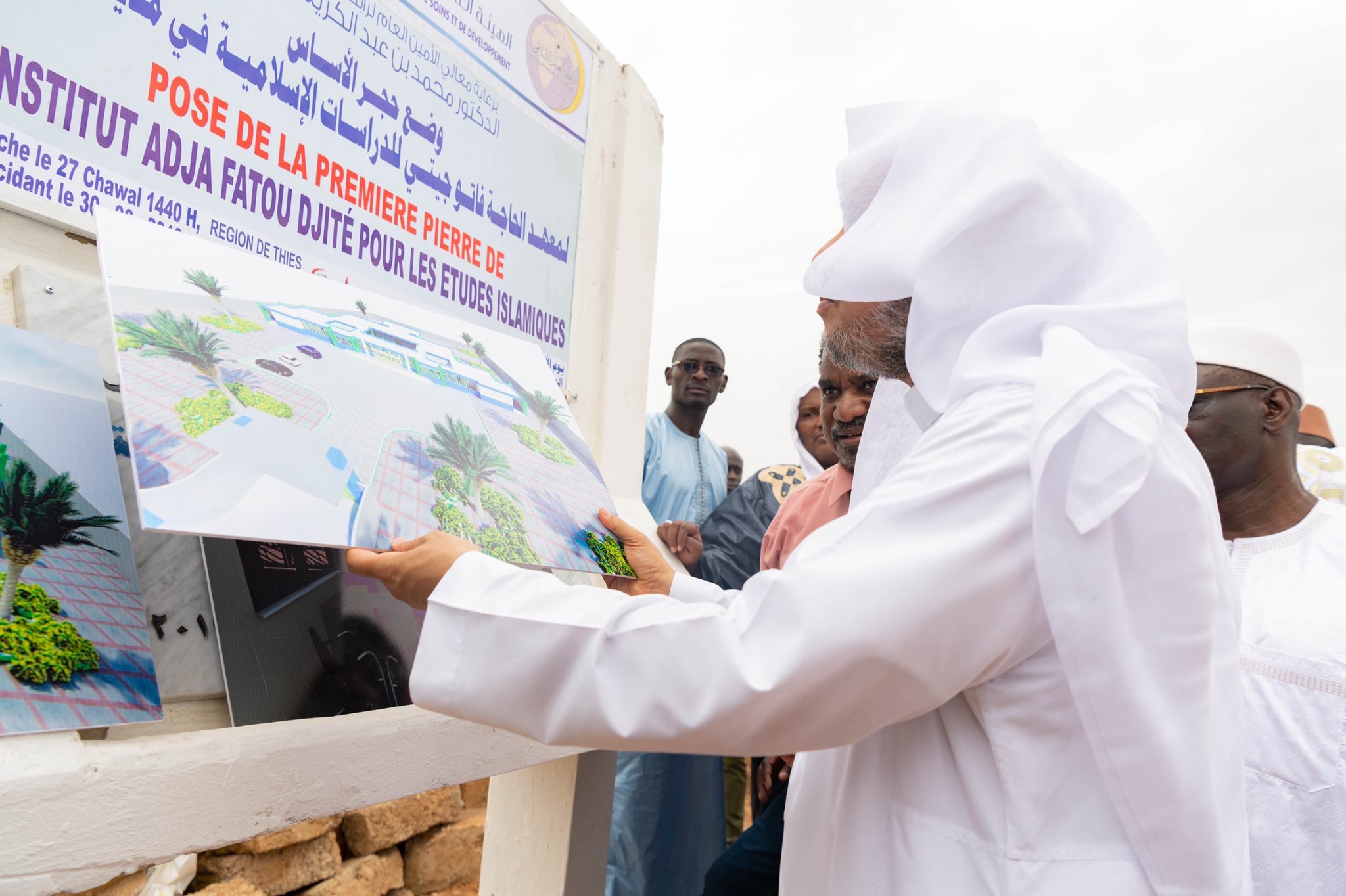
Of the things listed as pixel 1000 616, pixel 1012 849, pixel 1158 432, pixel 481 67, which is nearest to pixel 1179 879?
pixel 1012 849

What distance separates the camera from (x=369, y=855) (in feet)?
12.3

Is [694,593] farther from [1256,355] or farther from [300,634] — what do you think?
[1256,355]

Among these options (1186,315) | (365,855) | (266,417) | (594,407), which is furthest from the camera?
(365,855)

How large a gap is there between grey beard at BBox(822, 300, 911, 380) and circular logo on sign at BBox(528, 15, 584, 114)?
147 cm

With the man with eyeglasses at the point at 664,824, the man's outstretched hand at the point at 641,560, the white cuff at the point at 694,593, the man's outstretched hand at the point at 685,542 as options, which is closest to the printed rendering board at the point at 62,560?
the man's outstretched hand at the point at 641,560

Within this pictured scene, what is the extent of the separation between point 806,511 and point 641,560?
1173 mm

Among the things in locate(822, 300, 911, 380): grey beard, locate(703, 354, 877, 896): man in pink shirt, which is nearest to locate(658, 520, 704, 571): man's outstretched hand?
locate(703, 354, 877, 896): man in pink shirt

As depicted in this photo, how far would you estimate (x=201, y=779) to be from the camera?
1260mm

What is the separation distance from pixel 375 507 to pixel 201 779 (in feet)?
1.59

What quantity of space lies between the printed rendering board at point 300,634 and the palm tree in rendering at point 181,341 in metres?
0.37

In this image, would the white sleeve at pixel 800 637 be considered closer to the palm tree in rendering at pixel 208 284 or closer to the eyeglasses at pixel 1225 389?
the palm tree in rendering at pixel 208 284

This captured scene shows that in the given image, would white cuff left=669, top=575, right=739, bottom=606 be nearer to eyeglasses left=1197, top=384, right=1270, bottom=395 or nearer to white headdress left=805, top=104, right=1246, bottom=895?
white headdress left=805, top=104, right=1246, bottom=895

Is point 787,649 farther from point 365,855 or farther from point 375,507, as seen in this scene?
point 365,855

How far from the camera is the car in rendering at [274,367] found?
1.31 m
